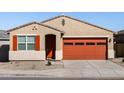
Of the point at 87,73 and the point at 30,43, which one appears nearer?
the point at 87,73

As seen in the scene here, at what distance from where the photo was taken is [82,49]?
102ft

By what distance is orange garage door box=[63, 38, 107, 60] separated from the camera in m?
31.2

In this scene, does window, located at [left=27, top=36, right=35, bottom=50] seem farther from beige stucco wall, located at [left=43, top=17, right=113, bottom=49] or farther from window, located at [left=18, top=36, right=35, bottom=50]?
beige stucco wall, located at [left=43, top=17, right=113, bottom=49]

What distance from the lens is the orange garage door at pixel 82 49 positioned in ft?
102

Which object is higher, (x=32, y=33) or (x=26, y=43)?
(x=32, y=33)

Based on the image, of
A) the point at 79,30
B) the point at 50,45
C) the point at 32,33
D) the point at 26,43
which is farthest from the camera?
the point at 79,30

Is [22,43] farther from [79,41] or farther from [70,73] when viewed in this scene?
[70,73]

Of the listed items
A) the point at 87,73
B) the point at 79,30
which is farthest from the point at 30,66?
the point at 79,30

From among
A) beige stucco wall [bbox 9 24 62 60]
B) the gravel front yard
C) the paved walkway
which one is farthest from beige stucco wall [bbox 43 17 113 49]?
the paved walkway

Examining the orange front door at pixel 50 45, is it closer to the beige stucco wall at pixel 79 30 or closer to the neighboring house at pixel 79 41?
the neighboring house at pixel 79 41

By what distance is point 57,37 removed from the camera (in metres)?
28.3

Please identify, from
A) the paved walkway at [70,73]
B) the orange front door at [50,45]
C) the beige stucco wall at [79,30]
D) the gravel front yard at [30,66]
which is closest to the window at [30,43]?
the gravel front yard at [30,66]

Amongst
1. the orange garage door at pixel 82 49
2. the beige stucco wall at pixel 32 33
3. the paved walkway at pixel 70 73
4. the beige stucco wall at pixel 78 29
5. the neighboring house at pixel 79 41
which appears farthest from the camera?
the beige stucco wall at pixel 78 29

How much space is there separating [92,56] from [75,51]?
174 cm
